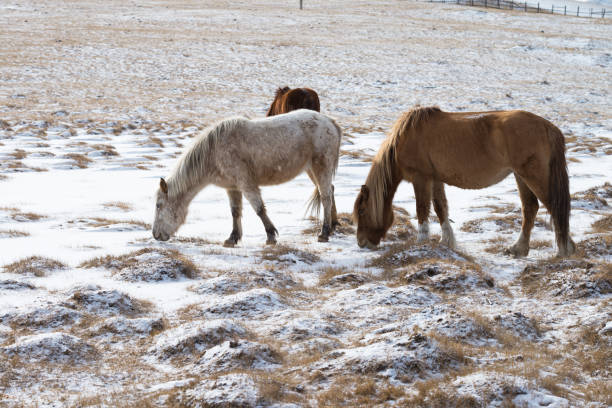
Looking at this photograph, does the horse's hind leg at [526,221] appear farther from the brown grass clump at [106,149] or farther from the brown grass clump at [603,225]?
the brown grass clump at [106,149]

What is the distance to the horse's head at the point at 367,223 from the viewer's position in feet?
27.5

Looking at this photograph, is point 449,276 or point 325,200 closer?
point 449,276

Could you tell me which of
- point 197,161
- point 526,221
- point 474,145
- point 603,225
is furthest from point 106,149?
point 603,225

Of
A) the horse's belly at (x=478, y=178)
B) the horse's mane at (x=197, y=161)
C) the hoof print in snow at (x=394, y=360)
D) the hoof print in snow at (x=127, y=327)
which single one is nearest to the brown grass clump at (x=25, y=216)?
the horse's mane at (x=197, y=161)

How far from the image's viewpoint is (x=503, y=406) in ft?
12.1

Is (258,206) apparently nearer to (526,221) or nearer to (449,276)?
(449,276)

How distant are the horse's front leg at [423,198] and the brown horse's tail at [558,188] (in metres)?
1.59

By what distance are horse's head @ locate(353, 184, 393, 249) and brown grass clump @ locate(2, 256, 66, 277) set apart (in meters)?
3.95

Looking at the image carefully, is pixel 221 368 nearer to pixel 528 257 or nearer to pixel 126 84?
pixel 528 257

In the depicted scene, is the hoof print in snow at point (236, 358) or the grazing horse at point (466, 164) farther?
the grazing horse at point (466, 164)

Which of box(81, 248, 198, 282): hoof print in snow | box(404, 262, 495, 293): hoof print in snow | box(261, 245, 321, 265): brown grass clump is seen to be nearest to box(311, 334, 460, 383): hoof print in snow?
box(404, 262, 495, 293): hoof print in snow

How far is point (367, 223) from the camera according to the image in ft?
27.5

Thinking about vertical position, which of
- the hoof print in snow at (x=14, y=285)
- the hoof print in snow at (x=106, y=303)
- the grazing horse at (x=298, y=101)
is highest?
the grazing horse at (x=298, y=101)

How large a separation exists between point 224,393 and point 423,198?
16.2 ft
